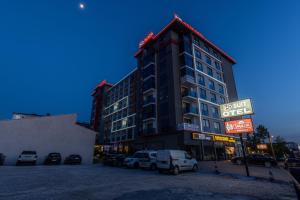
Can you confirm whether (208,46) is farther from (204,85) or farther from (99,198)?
(99,198)

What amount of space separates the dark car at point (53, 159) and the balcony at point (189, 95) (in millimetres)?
24356

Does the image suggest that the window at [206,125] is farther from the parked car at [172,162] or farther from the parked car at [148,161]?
the parked car at [172,162]

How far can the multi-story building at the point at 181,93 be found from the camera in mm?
32375

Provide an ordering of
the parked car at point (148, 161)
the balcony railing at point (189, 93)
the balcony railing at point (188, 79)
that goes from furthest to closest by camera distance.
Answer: the balcony railing at point (188, 79), the balcony railing at point (189, 93), the parked car at point (148, 161)

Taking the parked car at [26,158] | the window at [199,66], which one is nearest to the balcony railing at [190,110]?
the window at [199,66]

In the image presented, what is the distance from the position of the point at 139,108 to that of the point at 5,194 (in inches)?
1400

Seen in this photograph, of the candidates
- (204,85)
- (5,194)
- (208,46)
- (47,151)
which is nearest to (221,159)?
(204,85)

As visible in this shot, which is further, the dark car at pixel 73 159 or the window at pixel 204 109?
the window at pixel 204 109

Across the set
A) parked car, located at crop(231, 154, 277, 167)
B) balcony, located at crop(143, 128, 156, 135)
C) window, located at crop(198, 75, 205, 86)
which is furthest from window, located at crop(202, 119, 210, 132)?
balcony, located at crop(143, 128, 156, 135)

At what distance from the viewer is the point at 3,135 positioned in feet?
76.6

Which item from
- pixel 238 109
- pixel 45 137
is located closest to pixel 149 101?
pixel 45 137

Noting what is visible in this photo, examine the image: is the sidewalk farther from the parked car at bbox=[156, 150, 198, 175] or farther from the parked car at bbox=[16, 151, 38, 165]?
the parked car at bbox=[16, 151, 38, 165]

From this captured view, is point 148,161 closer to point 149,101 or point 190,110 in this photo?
point 190,110

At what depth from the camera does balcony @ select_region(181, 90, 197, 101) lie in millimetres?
34069
